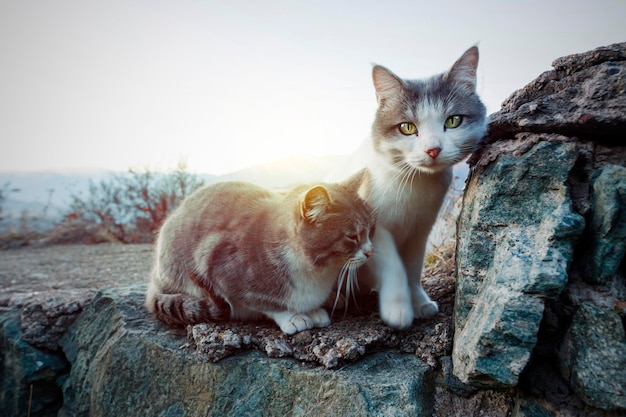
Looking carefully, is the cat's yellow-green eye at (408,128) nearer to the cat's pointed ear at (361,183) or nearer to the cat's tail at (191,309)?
the cat's pointed ear at (361,183)

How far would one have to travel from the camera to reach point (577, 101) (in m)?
1.41

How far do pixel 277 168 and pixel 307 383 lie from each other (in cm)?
279

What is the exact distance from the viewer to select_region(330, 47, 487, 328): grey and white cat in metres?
1.68

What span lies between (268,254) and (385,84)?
96 centimetres

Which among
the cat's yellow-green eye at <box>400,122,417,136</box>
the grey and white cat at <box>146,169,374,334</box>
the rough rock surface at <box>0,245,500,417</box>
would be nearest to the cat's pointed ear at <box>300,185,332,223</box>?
the grey and white cat at <box>146,169,374,334</box>

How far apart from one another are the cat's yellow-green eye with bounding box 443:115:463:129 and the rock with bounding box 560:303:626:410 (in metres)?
0.83

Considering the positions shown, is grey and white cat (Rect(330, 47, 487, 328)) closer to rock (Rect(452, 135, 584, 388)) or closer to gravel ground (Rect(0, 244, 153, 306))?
rock (Rect(452, 135, 584, 388))

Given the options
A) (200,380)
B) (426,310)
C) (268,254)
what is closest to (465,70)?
(426,310)

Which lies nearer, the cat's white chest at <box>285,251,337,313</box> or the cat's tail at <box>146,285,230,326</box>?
the cat's white chest at <box>285,251,337,313</box>

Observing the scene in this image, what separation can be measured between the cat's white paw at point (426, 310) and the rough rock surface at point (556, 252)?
1.26 ft

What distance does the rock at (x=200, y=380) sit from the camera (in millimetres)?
1554

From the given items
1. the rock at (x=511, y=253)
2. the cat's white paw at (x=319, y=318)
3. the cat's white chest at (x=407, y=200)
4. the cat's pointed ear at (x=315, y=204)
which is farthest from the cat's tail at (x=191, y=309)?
the rock at (x=511, y=253)

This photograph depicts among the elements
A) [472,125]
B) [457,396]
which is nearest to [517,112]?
[472,125]

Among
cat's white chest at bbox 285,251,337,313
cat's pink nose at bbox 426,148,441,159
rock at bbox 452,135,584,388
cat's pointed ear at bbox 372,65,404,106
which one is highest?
cat's pointed ear at bbox 372,65,404,106
